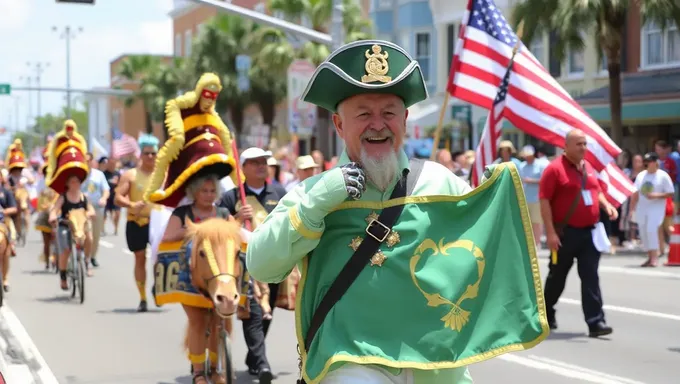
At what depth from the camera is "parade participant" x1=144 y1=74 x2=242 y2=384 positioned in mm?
8273

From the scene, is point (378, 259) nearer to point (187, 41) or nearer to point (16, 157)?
point (16, 157)

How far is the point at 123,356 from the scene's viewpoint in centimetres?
1054

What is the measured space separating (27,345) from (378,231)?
779cm

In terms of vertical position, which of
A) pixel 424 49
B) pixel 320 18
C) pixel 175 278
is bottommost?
pixel 175 278

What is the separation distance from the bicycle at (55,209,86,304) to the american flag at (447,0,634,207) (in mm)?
5405

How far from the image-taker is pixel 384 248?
4.02 metres

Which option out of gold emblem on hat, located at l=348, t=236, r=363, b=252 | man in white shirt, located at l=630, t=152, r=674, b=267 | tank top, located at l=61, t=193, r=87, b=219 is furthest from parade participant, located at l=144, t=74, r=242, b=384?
man in white shirt, located at l=630, t=152, r=674, b=267

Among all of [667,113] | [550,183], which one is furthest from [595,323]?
[667,113]

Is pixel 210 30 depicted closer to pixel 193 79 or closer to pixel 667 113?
pixel 193 79

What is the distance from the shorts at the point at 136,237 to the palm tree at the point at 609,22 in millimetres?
14898

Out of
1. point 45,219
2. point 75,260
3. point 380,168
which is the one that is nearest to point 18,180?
point 45,219

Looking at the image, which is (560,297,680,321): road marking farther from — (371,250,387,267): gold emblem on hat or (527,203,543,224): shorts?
(371,250,387,267): gold emblem on hat

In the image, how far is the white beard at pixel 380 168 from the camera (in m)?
4.04

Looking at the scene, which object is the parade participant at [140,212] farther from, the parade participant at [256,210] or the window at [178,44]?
the window at [178,44]
